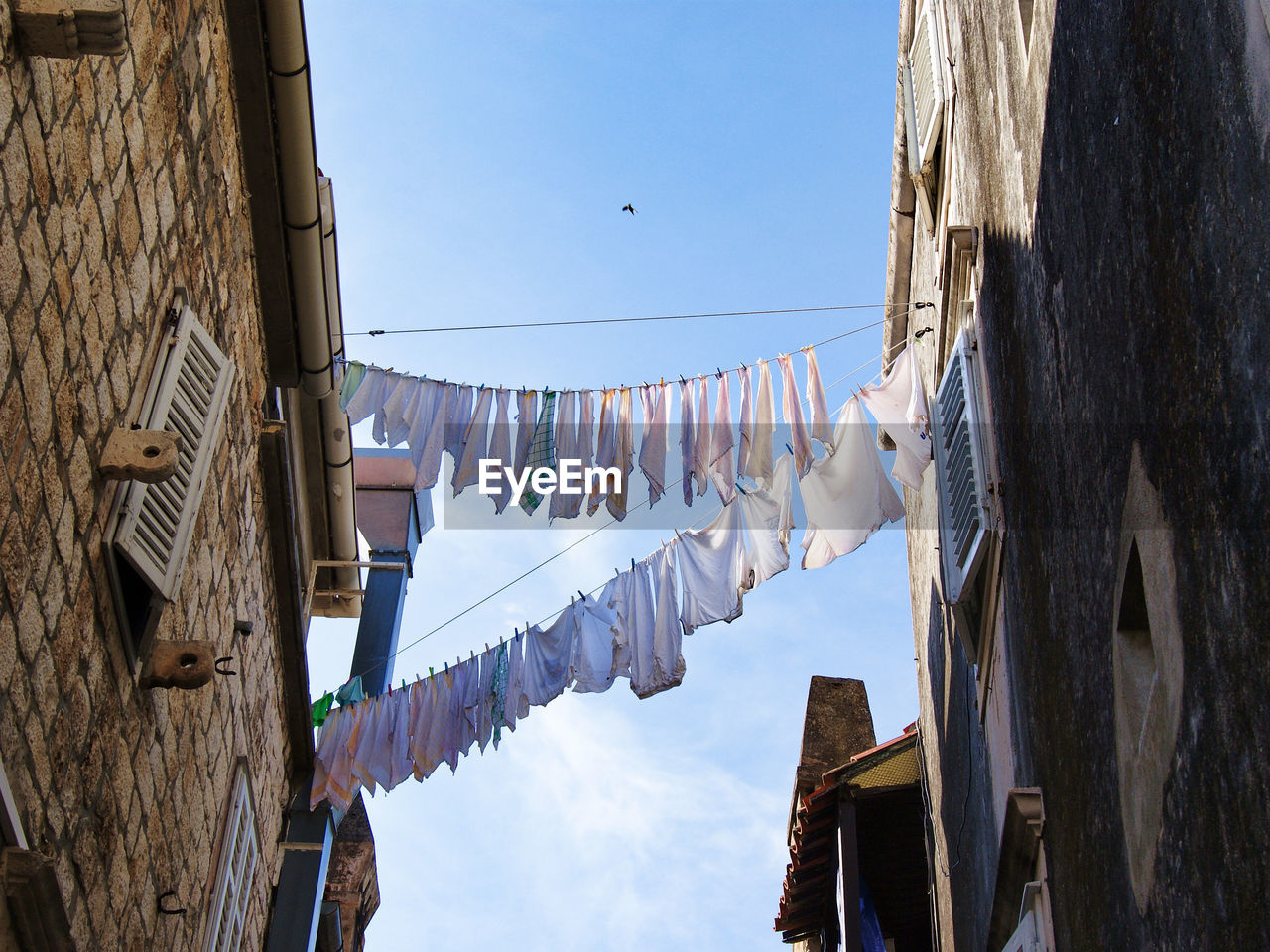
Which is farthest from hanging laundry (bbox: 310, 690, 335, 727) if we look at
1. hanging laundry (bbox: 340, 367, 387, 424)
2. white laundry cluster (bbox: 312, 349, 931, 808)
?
hanging laundry (bbox: 340, 367, 387, 424)

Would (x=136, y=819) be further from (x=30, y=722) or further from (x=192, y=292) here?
(x=192, y=292)

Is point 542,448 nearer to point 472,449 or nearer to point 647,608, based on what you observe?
point 472,449

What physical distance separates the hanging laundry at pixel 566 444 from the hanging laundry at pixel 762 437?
1432 mm

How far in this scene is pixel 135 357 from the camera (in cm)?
557

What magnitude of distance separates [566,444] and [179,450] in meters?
4.92

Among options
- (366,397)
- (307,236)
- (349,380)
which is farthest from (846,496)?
(307,236)

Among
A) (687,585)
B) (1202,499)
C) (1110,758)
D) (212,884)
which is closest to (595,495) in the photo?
(687,585)

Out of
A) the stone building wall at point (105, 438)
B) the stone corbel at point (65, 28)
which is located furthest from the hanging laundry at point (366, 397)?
the stone corbel at point (65, 28)

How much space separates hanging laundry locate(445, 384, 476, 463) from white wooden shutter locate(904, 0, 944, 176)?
415cm

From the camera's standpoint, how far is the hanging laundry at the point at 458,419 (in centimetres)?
1034

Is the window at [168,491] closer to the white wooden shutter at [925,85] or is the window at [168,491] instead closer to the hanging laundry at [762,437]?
the hanging laundry at [762,437]

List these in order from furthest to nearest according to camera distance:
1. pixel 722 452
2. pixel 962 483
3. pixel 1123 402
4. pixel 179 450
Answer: pixel 722 452, pixel 962 483, pixel 179 450, pixel 1123 402

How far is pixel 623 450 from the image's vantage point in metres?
10.2

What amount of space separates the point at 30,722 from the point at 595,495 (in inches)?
233
